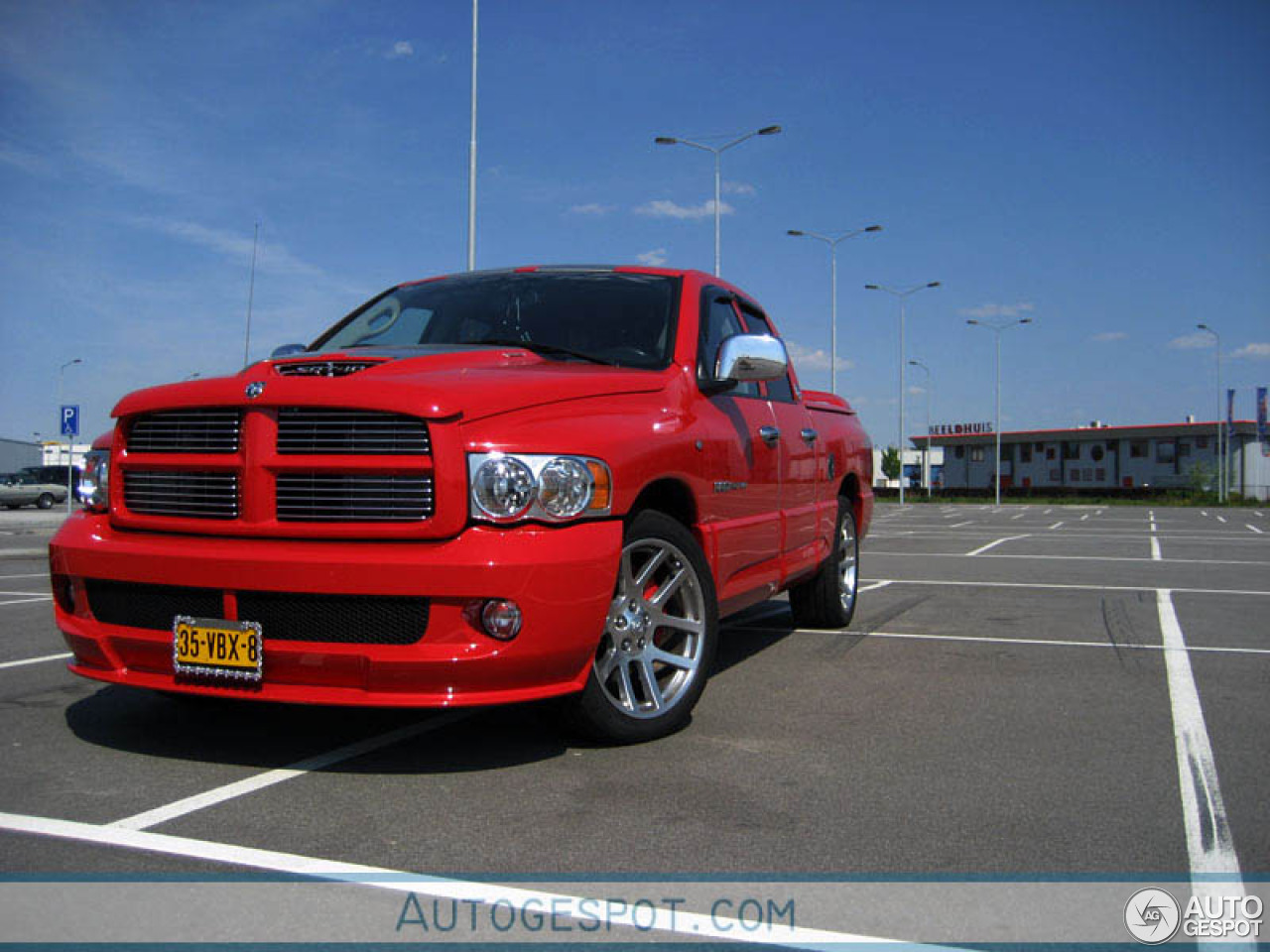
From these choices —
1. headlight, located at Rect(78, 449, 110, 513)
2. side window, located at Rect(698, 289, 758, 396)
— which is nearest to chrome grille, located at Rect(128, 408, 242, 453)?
headlight, located at Rect(78, 449, 110, 513)

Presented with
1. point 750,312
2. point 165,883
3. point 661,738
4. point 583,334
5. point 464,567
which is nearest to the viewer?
point 165,883

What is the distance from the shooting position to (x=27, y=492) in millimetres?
45375

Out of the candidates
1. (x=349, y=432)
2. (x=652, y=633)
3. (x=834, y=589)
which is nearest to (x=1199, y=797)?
(x=652, y=633)

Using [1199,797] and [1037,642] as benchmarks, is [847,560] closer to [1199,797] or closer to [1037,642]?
[1037,642]

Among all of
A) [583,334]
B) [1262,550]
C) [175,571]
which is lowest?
[1262,550]

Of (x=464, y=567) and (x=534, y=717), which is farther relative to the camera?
(x=534, y=717)

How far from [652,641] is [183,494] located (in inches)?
69.0

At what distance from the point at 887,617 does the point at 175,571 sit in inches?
217

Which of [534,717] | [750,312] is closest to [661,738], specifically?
[534,717]

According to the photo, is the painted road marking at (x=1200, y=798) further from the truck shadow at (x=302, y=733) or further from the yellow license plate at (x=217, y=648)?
the yellow license plate at (x=217, y=648)

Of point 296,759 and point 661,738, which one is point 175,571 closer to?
point 296,759

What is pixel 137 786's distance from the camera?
3.74m

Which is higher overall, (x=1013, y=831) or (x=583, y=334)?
(x=583, y=334)

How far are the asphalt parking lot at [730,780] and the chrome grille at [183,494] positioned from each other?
0.87 meters
